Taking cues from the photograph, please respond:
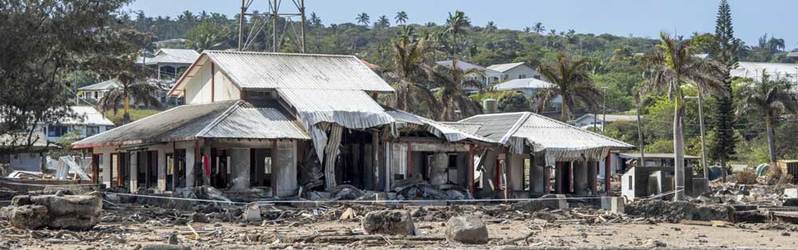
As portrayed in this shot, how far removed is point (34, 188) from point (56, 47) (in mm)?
4700

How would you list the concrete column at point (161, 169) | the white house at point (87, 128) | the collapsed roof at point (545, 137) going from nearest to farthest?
1. the concrete column at point (161, 169)
2. the collapsed roof at point (545, 137)
3. the white house at point (87, 128)

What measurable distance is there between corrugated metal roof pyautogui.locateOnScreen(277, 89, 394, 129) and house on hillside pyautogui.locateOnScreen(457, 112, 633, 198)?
485 cm

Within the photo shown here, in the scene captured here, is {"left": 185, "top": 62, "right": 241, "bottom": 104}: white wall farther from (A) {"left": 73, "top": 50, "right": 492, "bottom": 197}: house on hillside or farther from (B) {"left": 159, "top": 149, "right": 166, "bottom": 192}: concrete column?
(B) {"left": 159, "top": 149, "right": 166, "bottom": 192}: concrete column

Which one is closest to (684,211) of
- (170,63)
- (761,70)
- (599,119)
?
(599,119)

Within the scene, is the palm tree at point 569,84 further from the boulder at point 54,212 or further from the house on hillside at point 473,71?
the boulder at point 54,212

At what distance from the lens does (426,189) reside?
161 feet

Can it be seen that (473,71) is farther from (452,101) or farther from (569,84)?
(569,84)

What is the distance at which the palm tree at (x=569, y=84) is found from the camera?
66.1 meters

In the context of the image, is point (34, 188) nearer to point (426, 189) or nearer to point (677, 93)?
point (426, 189)

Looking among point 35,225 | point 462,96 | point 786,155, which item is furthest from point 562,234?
point 786,155

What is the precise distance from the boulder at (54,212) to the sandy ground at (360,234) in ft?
1.04

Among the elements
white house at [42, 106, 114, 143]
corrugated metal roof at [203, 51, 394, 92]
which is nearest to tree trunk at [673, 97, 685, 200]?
corrugated metal roof at [203, 51, 394, 92]

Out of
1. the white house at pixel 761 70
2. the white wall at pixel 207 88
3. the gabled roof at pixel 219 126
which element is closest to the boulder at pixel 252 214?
the gabled roof at pixel 219 126

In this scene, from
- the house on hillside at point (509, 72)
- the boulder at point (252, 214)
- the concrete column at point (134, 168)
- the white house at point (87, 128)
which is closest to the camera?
the boulder at point (252, 214)
